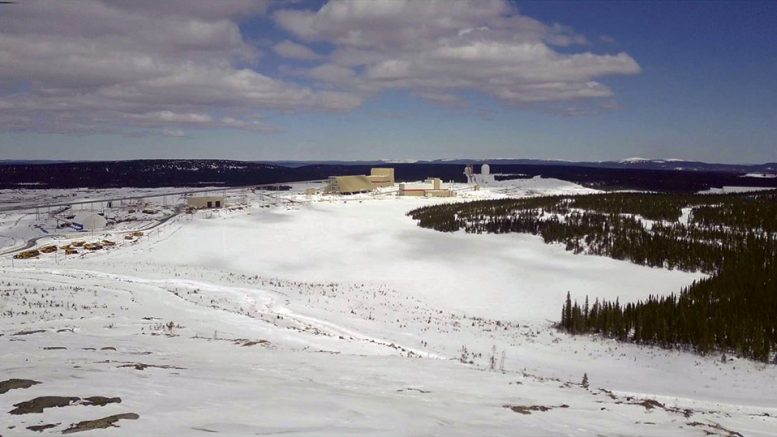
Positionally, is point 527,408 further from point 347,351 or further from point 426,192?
point 426,192

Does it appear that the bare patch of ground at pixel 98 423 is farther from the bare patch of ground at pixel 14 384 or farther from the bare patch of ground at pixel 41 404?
the bare patch of ground at pixel 14 384

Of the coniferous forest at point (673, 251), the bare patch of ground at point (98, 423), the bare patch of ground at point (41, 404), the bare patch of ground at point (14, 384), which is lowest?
the coniferous forest at point (673, 251)

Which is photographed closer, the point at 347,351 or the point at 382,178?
the point at 347,351

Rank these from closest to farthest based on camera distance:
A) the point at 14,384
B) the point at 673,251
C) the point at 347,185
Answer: the point at 14,384 → the point at 673,251 → the point at 347,185

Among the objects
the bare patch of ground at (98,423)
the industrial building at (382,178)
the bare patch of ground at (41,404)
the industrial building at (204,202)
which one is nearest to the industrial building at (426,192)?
the industrial building at (382,178)

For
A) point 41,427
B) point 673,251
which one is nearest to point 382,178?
point 673,251

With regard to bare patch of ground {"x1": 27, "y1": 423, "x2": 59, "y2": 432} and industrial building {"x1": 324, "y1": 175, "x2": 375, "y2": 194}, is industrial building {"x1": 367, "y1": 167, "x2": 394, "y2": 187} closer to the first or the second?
industrial building {"x1": 324, "y1": 175, "x2": 375, "y2": 194}

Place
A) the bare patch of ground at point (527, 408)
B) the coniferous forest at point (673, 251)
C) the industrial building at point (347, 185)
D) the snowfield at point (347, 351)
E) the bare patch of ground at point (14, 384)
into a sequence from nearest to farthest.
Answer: the snowfield at point (347, 351) → the bare patch of ground at point (14, 384) → the bare patch of ground at point (527, 408) → the coniferous forest at point (673, 251) → the industrial building at point (347, 185)
